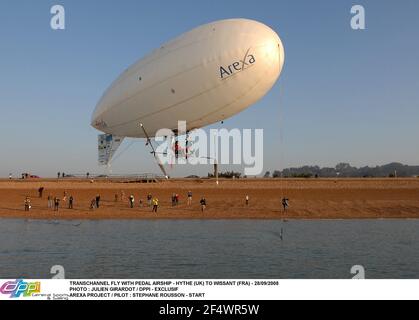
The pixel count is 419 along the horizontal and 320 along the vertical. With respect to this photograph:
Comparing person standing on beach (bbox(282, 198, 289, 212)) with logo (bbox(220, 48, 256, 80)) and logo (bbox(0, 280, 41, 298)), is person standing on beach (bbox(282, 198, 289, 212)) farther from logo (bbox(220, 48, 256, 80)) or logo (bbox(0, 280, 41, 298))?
logo (bbox(0, 280, 41, 298))

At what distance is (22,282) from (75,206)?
3594cm

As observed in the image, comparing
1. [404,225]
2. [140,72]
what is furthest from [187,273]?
[404,225]

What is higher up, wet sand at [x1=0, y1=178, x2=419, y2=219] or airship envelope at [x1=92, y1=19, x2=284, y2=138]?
airship envelope at [x1=92, y1=19, x2=284, y2=138]

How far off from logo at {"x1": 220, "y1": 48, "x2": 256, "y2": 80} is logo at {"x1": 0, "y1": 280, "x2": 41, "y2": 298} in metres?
20.4

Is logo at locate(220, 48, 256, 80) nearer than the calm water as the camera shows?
No

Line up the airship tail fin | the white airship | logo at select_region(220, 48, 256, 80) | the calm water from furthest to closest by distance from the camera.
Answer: the airship tail fin → the white airship → logo at select_region(220, 48, 256, 80) → the calm water

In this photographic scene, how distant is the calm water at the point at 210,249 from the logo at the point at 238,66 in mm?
11009

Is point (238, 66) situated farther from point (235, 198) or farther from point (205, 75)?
point (235, 198)

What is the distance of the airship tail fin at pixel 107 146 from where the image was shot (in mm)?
44291

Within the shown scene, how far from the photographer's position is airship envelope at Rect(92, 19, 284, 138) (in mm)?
31969

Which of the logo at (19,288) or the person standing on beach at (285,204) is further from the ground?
the person standing on beach at (285,204)

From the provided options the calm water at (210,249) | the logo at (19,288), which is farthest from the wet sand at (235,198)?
the logo at (19,288)

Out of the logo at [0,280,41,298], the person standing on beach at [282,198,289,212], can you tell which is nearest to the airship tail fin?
the person standing on beach at [282,198,289,212]

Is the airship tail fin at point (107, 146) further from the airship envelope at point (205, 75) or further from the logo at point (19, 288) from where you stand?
the logo at point (19, 288)
